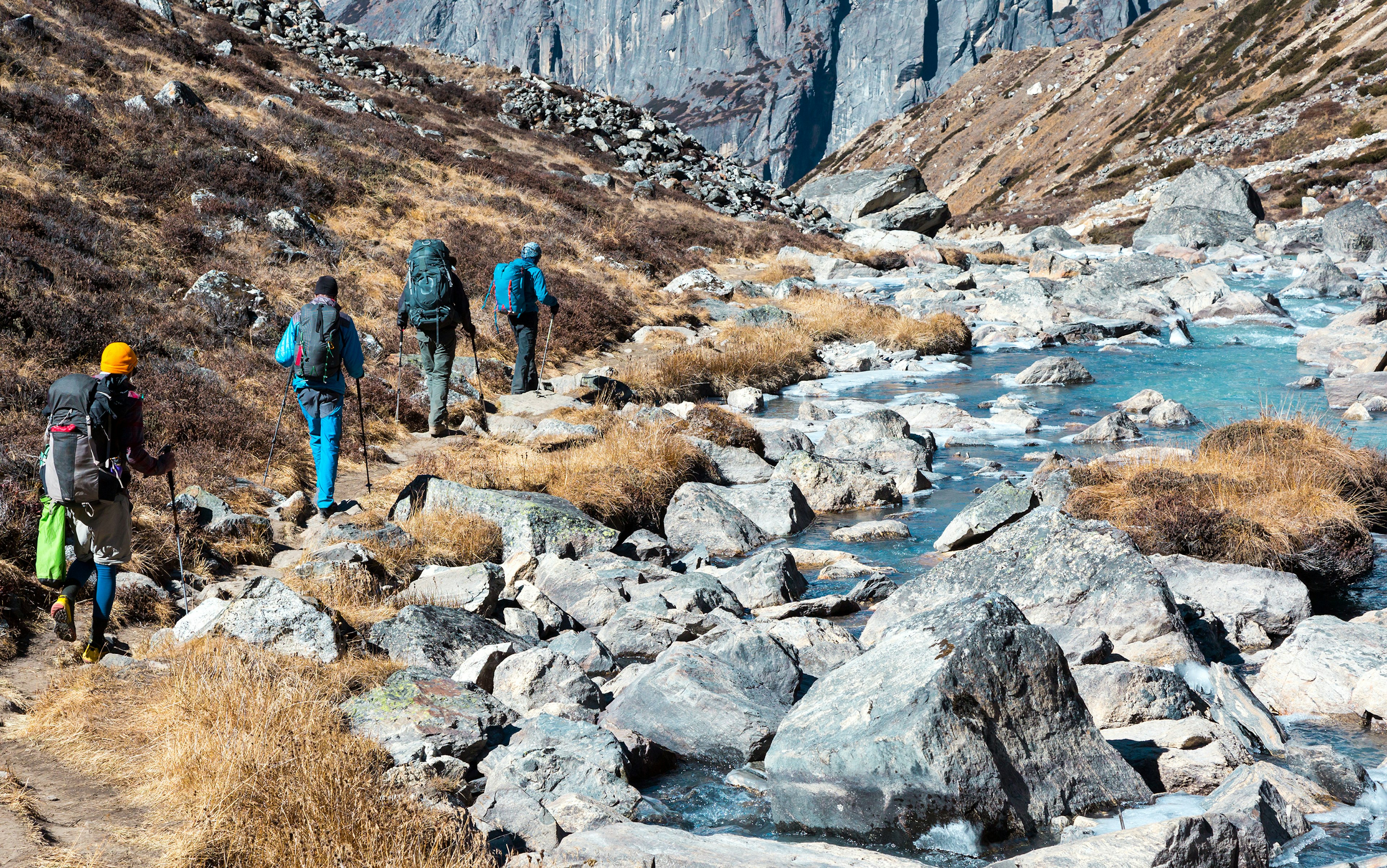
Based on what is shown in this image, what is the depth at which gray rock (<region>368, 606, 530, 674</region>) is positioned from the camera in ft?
22.4

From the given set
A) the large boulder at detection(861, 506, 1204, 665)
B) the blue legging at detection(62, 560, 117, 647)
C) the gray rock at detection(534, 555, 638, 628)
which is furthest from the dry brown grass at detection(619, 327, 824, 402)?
the blue legging at detection(62, 560, 117, 647)

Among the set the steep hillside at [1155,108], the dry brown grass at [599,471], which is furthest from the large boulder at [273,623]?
the steep hillside at [1155,108]

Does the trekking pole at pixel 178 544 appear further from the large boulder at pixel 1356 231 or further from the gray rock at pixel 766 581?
the large boulder at pixel 1356 231

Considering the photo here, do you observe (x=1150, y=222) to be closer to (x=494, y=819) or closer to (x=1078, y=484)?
→ (x=1078, y=484)

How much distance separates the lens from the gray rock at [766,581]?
8844 millimetres

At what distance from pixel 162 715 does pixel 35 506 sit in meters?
3.88

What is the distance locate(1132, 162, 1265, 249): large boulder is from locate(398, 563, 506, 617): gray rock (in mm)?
40612

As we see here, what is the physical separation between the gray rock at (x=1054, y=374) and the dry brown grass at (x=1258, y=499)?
782 centimetres

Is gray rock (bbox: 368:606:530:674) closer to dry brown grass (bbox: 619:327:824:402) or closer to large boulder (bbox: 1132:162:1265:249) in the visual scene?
dry brown grass (bbox: 619:327:824:402)

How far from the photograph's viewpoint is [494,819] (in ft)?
16.1

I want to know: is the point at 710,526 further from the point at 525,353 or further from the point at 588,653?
the point at 525,353

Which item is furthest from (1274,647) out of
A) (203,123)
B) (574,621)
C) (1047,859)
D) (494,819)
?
(203,123)

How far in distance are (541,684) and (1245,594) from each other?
6.05 metres

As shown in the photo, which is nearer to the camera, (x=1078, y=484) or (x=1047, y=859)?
(x=1047, y=859)
